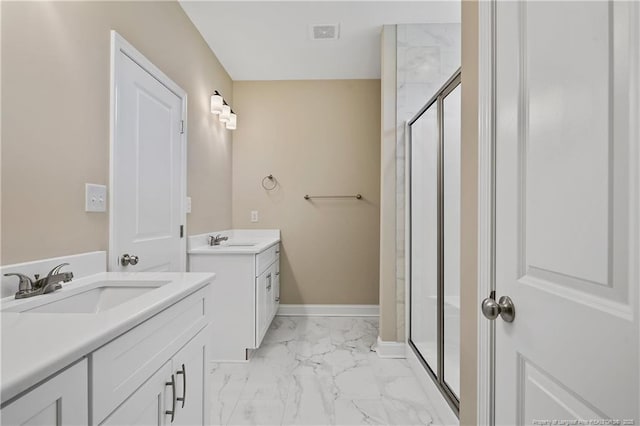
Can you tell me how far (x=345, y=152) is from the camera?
10.8 ft

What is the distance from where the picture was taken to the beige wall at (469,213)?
0.92m

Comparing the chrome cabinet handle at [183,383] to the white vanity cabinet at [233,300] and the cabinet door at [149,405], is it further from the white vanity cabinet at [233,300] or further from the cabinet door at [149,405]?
the white vanity cabinet at [233,300]

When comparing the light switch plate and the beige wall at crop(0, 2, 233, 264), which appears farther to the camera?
the light switch plate

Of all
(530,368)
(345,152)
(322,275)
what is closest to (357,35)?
(345,152)

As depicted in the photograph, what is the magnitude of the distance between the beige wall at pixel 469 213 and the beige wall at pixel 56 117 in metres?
1.49

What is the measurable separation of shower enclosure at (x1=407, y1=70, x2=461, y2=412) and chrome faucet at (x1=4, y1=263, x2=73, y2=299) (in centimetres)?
176

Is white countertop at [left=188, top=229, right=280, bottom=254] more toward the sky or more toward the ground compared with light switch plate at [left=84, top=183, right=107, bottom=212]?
more toward the ground

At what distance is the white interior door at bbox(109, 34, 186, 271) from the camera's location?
1503 mm

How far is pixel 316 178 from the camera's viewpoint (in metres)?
3.31

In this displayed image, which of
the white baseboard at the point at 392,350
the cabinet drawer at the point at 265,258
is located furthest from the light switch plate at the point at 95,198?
the white baseboard at the point at 392,350

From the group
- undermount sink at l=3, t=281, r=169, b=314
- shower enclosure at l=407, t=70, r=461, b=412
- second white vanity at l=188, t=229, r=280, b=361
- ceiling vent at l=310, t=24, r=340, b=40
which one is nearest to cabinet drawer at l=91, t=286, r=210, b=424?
undermount sink at l=3, t=281, r=169, b=314

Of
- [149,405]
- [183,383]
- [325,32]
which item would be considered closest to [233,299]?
[183,383]

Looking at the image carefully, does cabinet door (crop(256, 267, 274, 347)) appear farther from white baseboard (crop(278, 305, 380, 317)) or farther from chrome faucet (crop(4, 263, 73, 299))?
chrome faucet (crop(4, 263, 73, 299))

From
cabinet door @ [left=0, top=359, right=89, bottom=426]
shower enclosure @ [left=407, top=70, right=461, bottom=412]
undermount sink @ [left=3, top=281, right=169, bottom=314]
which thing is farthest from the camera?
shower enclosure @ [left=407, top=70, right=461, bottom=412]
